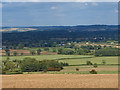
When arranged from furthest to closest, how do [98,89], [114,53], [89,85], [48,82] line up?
[114,53], [48,82], [89,85], [98,89]

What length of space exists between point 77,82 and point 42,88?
1783 millimetres

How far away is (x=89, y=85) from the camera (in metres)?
10.9

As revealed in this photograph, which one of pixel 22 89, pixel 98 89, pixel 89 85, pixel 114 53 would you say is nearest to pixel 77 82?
pixel 89 85

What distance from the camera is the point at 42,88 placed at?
10477mm

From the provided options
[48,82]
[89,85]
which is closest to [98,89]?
[89,85]

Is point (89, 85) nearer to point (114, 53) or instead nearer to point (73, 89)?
point (73, 89)

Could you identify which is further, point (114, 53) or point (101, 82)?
point (114, 53)

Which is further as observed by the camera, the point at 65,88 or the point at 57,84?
the point at 57,84

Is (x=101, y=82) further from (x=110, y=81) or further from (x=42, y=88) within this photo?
(x=42, y=88)

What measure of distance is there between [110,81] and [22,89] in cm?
392

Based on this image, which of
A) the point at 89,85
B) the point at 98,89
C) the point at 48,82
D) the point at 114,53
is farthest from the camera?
the point at 114,53

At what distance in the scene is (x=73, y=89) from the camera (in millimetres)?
10195

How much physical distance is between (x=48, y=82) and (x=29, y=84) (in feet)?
2.82

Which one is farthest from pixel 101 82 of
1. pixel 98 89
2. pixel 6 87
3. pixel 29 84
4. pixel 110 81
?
pixel 6 87
